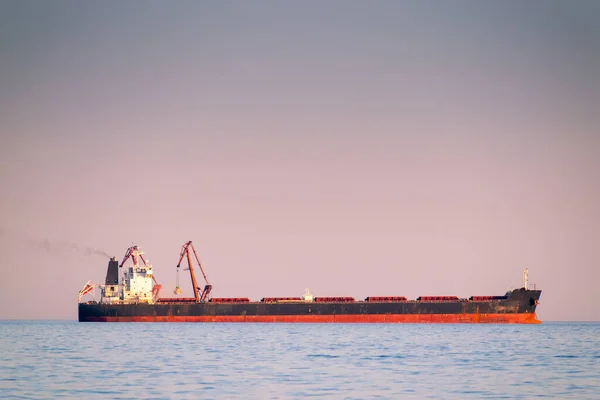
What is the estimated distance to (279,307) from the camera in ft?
398

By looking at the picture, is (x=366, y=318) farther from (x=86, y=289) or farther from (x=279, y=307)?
(x=86, y=289)

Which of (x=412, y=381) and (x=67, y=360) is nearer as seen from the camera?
(x=412, y=381)

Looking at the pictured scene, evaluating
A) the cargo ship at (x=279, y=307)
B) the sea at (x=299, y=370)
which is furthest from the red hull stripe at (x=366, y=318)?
the sea at (x=299, y=370)

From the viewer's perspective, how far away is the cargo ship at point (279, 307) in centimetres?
11462

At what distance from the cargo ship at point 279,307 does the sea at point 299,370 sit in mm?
40052

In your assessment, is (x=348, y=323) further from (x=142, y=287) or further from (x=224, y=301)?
(x=142, y=287)

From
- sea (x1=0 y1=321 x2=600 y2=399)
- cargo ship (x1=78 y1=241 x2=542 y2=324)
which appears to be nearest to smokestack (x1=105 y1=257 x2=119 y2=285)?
cargo ship (x1=78 y1=241 x2=542 y2=324)

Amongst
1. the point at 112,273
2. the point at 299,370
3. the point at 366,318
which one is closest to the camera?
the point at 299,370

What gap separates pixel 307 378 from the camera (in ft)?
144

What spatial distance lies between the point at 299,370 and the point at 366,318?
72.4m

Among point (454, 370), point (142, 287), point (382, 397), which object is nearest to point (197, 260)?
point (142, 287)

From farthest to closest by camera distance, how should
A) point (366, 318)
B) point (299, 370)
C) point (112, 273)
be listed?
point (112, 273) < point (366, 318) < point (299, 370)

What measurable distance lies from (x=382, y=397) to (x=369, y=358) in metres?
19.0

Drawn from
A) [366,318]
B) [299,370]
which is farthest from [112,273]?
[299,370]
